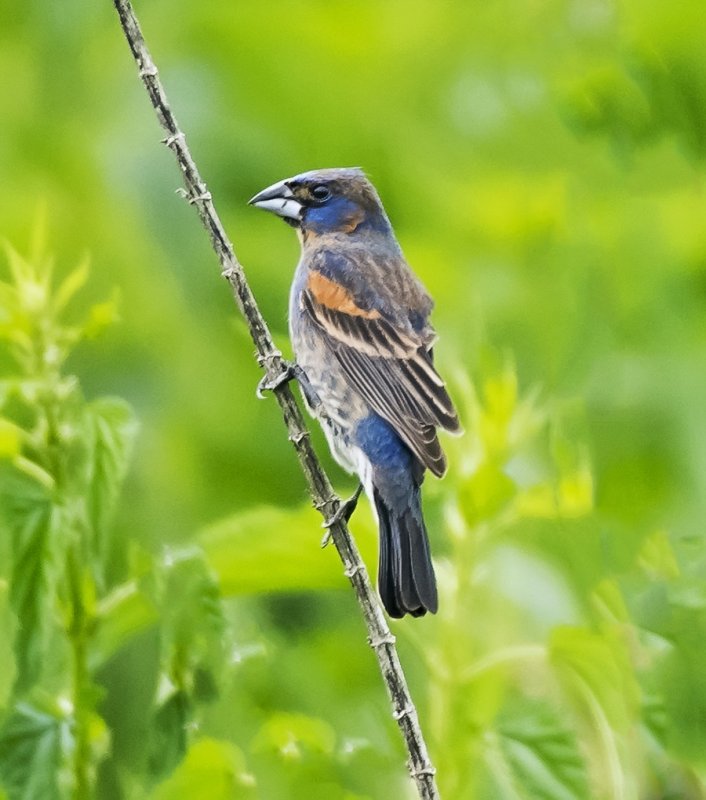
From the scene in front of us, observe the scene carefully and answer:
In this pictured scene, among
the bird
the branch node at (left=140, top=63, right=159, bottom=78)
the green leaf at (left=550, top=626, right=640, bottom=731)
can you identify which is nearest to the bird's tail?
the bird

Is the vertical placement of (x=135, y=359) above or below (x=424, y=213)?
below

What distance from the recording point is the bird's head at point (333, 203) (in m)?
3.31

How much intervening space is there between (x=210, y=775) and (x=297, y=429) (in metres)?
0.70

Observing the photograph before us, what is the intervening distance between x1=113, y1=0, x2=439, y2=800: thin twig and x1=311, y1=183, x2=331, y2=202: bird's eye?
106 cm

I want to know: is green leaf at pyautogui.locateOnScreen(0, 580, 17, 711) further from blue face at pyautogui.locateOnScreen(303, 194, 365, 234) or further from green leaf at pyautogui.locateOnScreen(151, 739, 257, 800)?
blue face at pyautogui.locateOnScreen(303, 194, 365, 234)

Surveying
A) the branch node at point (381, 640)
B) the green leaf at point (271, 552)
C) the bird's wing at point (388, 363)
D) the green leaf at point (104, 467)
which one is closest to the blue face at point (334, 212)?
the bird's wing at point (388, 363)

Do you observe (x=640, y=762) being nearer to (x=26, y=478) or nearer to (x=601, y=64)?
(x=26, y=478)

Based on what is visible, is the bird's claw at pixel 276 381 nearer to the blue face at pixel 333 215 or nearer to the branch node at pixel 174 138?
the branch node at pixel 174 138

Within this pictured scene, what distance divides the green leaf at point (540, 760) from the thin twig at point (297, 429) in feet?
1.88

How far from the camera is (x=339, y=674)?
3.51m

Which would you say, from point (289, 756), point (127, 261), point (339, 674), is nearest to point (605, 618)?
point (289, 756)

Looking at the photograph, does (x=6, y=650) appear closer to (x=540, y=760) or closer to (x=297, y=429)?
(x=297, y=429)

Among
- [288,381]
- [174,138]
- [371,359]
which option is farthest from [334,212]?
[174,138]

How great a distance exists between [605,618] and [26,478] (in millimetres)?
900
